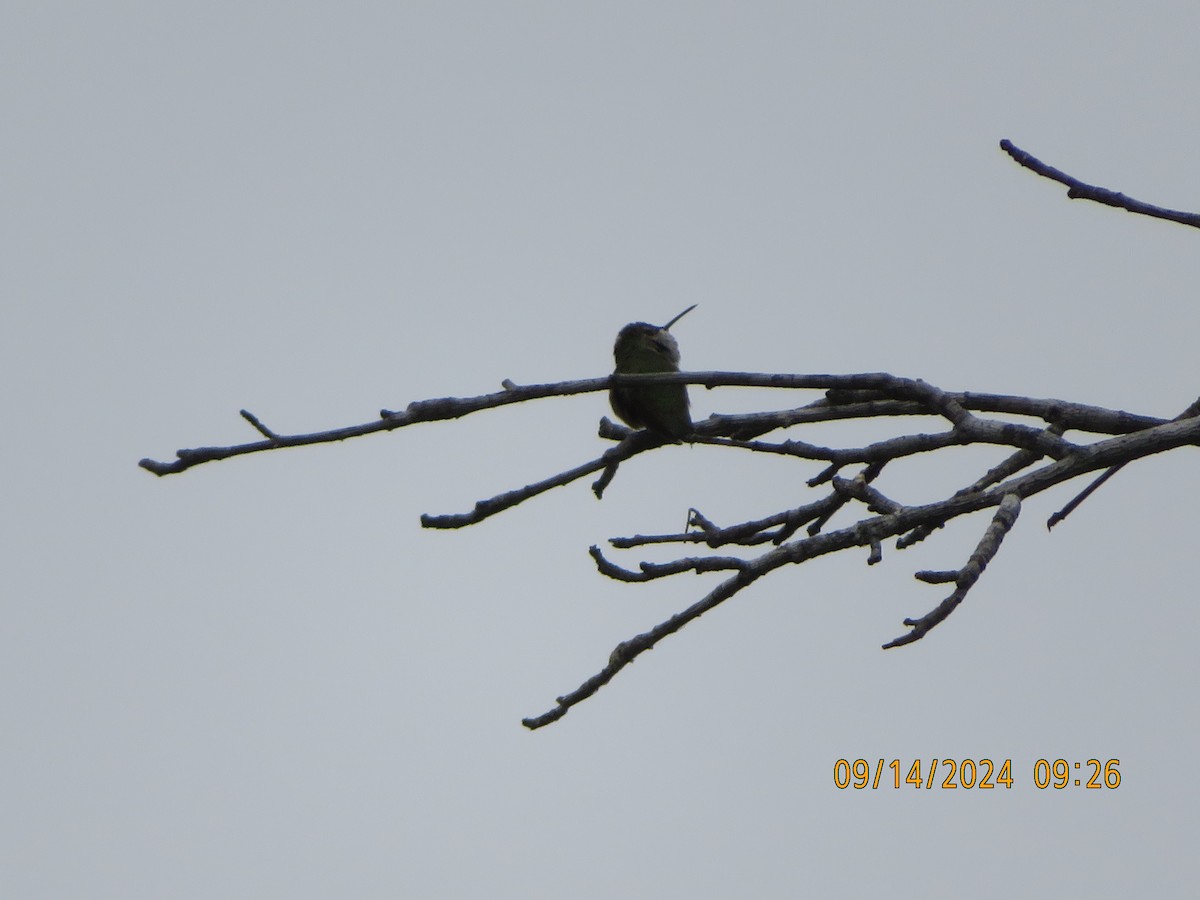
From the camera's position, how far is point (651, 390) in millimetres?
4723

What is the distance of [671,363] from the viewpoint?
6242 millimetres

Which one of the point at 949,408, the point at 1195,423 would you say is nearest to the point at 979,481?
the point at 949,408

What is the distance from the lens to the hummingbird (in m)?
4.87

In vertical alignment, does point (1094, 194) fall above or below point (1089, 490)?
above

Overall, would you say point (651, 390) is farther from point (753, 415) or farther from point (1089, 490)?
point (1089, 490)

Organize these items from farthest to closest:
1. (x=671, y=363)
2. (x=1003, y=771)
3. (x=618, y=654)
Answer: (x=1003, y=771)
(x=671, y=363)
(x=618, y=654)

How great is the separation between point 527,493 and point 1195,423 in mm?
2340

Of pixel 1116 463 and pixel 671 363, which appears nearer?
pixel 1116 463

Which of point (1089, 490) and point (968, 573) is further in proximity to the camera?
point (1089, 490)

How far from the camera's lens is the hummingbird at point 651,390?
4.87 metres

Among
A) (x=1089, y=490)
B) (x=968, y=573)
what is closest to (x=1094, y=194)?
(x=1089, y=490)

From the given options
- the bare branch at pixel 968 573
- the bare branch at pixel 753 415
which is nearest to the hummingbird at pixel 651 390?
the bare branch at pixel 753 415

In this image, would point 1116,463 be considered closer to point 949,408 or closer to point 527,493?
point 949,408

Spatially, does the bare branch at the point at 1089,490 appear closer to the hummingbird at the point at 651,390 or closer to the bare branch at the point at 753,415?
the bare branch at the point at 753,415
